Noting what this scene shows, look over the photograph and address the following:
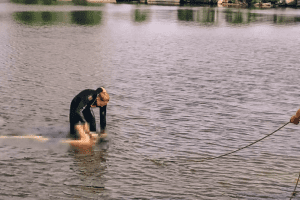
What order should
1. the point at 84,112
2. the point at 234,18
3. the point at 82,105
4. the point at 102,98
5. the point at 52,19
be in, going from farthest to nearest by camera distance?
the point at 234,18 < the point at 52,19 < the point at 84,112 < the point at 102,98 < the point at 82,105

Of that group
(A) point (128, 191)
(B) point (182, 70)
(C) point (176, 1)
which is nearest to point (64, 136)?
(A) point (128, 191)

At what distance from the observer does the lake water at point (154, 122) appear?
1016cm

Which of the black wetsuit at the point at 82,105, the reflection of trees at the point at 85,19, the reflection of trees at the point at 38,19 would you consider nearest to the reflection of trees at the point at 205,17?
the reflection of trees at the point at 85,19

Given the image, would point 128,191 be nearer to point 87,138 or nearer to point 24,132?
point 87,138

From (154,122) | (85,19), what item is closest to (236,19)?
(85,19)

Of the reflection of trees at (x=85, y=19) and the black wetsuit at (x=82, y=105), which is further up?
the reflection of trees at (x=85, y=19)

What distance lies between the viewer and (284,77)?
80.4ft

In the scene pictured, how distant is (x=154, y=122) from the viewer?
15344 mm

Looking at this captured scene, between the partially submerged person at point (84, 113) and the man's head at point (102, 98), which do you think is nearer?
the partially submerged person at point (84, 113)

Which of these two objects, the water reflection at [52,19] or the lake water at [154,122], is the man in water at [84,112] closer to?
the lake water at [154,122]

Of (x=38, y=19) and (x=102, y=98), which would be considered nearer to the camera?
(x=102, y=98)

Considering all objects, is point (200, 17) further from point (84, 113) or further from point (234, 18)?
point (84, 113)

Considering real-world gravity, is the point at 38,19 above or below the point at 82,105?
above

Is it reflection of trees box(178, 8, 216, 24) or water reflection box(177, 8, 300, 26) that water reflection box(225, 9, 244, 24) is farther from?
reflection of trees box(178, 8, 216, 24)
